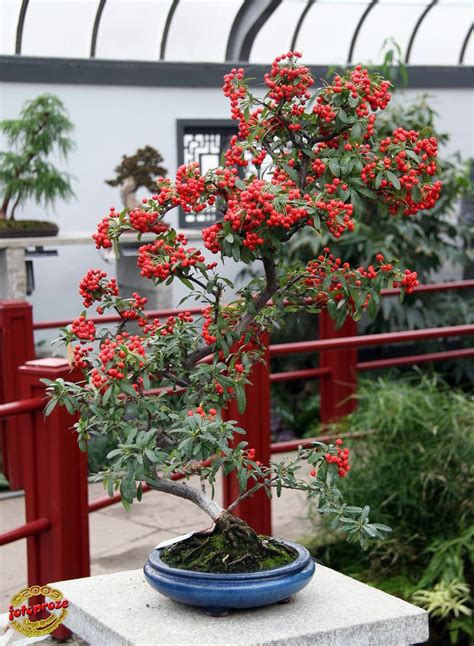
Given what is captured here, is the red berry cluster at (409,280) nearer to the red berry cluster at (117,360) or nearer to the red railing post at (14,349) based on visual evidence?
the red berry cluster at (117,360)

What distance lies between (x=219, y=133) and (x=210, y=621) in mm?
5777

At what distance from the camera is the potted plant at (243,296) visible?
1.79 meters

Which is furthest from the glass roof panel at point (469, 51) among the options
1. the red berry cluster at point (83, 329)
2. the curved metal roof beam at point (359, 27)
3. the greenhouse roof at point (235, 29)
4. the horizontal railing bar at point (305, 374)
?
the red berry cluster at point (83, 329)

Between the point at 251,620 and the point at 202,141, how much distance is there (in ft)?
18.6

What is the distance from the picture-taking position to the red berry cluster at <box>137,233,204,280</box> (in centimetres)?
180

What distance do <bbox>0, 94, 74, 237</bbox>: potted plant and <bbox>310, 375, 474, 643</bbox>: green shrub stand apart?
2.89 metres

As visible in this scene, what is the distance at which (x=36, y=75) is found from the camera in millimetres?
6547

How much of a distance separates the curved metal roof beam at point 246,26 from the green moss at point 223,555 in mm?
5569

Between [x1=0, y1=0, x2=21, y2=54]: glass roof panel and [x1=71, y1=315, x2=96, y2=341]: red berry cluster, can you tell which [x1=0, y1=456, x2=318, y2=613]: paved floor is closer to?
[x1=71, y1=315, x2=96, y2=341]: red berry cluster

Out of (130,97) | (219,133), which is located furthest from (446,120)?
(130,97)

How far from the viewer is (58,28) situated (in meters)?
6.59

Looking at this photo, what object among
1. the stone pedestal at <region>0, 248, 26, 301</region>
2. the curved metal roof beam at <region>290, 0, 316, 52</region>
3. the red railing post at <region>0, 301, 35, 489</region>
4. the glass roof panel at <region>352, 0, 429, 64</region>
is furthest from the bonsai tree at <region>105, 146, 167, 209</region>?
the glass roof panel at <region>352, 0, 429, 64</region>

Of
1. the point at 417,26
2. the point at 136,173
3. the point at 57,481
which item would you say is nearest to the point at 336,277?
the point at 57,481

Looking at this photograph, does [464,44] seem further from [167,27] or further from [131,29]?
[131,29]
